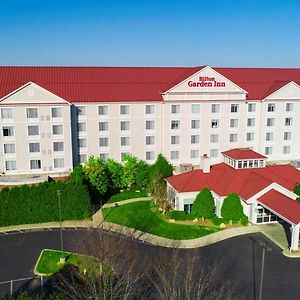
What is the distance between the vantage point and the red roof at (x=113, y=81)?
59.0 meters

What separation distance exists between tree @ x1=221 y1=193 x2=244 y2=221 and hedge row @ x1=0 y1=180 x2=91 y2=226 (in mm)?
16072

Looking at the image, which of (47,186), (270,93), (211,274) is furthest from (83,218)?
(270,93)

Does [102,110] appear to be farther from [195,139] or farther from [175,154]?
[195,139]

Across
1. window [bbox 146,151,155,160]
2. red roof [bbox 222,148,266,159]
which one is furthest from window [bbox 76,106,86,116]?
red roof [bbox 222,148,266,159]

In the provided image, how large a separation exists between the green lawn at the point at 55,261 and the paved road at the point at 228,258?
0.82 metres

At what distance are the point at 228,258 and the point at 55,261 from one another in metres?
15.7

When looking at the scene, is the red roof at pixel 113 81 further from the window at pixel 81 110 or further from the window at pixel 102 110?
the window at pixel 81 110

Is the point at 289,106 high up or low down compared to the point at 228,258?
up

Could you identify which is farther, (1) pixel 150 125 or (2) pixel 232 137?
(2) pixel 232 137

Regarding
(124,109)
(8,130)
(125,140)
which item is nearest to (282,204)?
(125,140)

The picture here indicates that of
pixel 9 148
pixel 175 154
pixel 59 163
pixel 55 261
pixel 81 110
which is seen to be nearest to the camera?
pixel 55 261

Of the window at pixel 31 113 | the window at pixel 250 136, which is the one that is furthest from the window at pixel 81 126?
the window at pixel 250 136

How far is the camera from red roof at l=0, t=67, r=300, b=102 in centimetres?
5897

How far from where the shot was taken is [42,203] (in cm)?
4494
